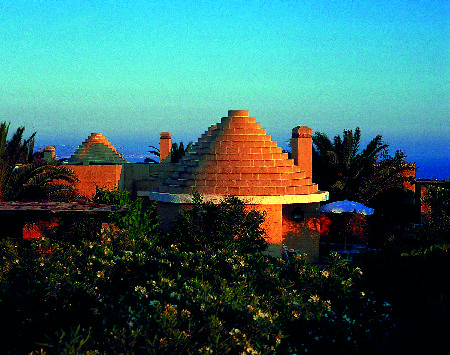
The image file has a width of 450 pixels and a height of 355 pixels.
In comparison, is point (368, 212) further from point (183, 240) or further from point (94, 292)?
point (94, 292)

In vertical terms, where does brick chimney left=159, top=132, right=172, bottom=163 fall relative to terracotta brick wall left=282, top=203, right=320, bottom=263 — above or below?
above

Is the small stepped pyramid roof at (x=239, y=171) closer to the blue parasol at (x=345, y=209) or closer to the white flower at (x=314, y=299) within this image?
the blue parasol at (x=345, y=209)

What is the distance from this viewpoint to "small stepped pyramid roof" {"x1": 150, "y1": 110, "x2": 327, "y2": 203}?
1938 centimetres

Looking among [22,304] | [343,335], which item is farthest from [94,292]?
[343,335]

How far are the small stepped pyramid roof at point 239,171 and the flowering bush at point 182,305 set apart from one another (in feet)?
25.3

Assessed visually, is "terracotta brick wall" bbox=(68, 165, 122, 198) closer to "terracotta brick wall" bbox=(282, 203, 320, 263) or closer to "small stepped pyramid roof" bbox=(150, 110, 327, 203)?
"small stepped pyramid roof" bbox=(150, 110, 327, 203)

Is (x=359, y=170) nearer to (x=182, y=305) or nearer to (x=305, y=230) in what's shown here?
(x=305, y=230)

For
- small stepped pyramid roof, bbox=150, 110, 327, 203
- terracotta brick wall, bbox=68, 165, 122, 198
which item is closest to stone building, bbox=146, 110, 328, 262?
small stepped pyramid roof, bbox=150, 110, 327, 203

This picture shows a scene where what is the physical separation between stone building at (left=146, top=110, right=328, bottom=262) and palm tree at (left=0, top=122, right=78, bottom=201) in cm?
432

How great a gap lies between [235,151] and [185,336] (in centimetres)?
1348

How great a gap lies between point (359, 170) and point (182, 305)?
20024mm

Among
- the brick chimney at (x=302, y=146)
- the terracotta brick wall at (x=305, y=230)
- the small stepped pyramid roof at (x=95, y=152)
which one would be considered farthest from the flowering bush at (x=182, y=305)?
the small stepped pyramid roof at (x=95, y=152)

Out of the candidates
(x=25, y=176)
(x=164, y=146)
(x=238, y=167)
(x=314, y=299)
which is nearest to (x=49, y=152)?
(x=164, y=146)

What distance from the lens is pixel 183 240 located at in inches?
656
